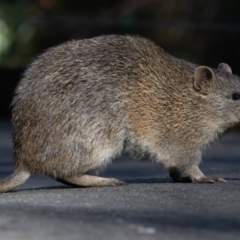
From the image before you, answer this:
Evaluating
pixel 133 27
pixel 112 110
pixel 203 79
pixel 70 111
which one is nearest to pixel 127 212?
pixel 70 111

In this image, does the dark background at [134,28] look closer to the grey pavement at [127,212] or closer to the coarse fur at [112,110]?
the coarse fur at [112,110]

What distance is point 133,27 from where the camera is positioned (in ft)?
66.8

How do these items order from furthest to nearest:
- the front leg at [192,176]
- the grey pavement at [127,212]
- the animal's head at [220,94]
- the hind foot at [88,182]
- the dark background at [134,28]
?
1. the dark background at [134,28]
2. the animal's head at [220,94]
3. the front leg at [192,176]
4. the hind foot at [88,182]
5. the grey pavement at [127,212]

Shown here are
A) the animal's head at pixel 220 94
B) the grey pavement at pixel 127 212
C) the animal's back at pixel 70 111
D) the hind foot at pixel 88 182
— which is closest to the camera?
the grey pavement at pixel 127 212

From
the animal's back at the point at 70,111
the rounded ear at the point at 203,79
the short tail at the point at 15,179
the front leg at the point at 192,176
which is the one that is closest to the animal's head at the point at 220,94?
the rounded ear at the point at 203,79

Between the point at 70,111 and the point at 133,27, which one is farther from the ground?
the point at 133,27

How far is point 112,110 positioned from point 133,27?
40.8 ft

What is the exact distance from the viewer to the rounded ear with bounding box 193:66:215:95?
880 centimetres

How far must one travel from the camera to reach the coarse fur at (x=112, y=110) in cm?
793

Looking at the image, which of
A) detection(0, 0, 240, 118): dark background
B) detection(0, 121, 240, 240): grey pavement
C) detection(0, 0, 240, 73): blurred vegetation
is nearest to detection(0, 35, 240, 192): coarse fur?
detection(0, 121, 240, 240): grey pavement

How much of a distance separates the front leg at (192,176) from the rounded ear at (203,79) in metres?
0.77

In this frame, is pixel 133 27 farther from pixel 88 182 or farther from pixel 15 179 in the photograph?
pixel 15 179

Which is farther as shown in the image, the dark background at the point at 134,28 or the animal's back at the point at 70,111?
the dark background at the point at 134,28

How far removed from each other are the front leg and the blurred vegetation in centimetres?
1150
